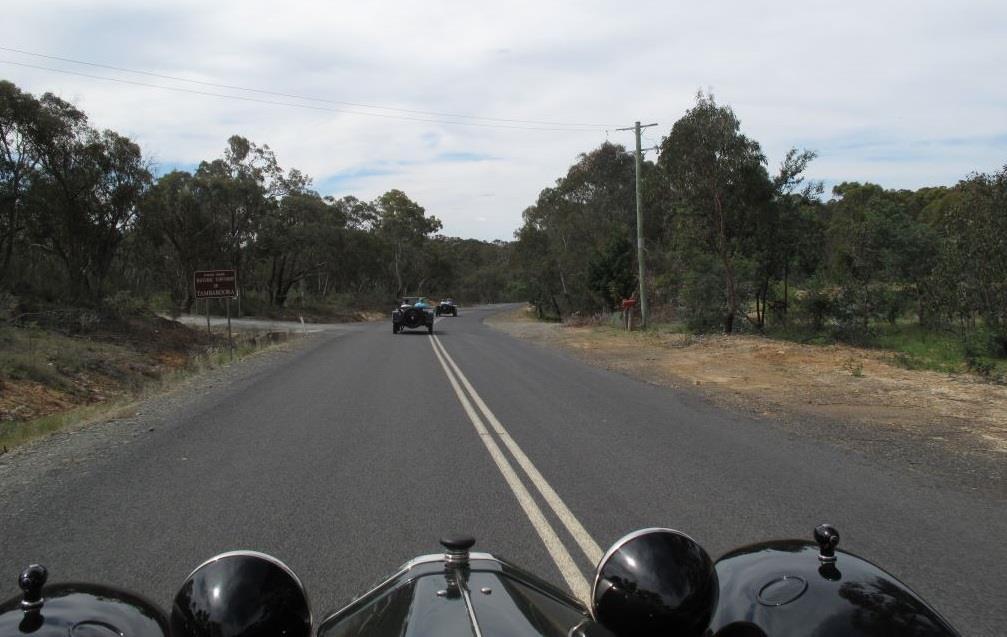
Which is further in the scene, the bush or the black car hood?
the bush

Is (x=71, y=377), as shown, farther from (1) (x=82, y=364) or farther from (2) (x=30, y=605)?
(2) (x=30, y=605)

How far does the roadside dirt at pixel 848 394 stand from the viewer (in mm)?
8953

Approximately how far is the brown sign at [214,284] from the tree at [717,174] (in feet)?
51.1

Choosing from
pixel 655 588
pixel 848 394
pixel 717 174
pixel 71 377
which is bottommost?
pixel 71 377

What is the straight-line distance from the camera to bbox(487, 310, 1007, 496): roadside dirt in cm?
895

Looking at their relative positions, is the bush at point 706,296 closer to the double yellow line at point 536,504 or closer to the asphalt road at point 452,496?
the asphalt road at point 452,496

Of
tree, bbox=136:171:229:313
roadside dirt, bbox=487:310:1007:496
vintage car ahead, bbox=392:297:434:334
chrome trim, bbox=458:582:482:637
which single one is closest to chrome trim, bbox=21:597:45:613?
chrome trim, bbox=458:582:482:637

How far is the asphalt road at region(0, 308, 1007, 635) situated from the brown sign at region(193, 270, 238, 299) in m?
13.0

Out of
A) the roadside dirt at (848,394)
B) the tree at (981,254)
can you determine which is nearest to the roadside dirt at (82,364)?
the roadside dirt at (848,394)

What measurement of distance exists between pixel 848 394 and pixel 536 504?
30.5ft

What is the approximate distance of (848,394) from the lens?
13.4 meters

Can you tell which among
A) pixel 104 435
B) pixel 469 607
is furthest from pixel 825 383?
pixel 469 607

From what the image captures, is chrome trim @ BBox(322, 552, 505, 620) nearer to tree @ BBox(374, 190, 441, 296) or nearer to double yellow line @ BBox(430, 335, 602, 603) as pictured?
double yellow line @ BBox(430, 335, 602, 603)

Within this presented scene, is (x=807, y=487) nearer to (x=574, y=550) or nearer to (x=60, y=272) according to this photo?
(x=574, y=550)
